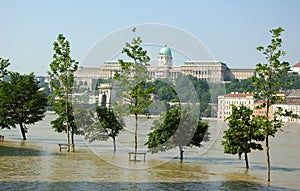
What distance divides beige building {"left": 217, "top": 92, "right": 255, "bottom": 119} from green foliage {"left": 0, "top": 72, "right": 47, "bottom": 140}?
86427mm

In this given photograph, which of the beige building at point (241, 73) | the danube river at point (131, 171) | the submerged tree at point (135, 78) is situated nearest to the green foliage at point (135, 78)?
the submerged tree at point (135, 78)

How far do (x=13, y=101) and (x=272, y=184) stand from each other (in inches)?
1002

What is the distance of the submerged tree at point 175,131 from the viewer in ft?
96.7

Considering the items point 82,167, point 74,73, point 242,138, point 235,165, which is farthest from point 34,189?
point 74,73

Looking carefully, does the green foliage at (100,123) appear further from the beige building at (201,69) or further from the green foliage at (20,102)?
the green foliage at (20,102)

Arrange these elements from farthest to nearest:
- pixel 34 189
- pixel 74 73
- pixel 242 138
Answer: pixel 74 73 → pixel 242 138 → pixel 34 189

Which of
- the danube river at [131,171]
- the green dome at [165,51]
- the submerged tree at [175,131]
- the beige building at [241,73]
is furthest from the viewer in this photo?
the beige building at [241,73]

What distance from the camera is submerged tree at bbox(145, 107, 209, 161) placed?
1160 inches

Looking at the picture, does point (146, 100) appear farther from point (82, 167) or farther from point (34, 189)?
point (34, 189)

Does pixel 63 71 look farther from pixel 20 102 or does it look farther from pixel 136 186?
pixel 136 186

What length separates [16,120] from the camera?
137ft

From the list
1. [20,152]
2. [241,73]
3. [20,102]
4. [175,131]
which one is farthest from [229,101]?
[20,152]

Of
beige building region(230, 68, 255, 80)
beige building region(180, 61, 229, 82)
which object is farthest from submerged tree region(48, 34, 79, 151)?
beige building region(230, 68, 255, 80)

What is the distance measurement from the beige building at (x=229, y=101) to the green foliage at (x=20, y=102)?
86427 millimetres
